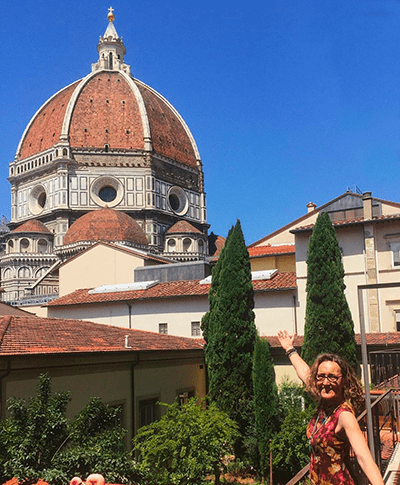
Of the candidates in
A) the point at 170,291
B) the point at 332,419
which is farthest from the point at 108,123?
the point at 332,419

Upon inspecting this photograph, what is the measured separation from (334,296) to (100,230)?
48285 mm

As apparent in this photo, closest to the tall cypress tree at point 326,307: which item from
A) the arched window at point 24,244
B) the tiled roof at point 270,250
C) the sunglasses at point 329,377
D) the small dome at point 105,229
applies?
the tiled roof at point 270,250

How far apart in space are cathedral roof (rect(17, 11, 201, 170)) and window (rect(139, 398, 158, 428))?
217 feet

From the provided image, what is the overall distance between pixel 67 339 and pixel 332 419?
13.6 metres

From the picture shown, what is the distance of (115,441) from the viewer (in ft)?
34.7

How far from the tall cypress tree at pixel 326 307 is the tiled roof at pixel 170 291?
3.68 m

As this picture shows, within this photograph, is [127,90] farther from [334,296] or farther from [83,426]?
[83,426]

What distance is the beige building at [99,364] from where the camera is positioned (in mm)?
13656

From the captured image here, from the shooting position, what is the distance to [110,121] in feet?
281

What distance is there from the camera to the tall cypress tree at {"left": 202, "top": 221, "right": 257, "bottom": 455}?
771 inches

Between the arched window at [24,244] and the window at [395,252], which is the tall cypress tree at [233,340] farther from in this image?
the arched window at [24,244]

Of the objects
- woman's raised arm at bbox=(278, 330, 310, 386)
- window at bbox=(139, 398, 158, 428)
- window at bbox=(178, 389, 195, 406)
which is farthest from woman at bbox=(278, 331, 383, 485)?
window at bbox=(178, 389, 195, 406)

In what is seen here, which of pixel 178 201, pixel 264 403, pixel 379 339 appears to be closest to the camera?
pixel 264 403

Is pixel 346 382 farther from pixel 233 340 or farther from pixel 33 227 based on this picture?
pixel 33 227
